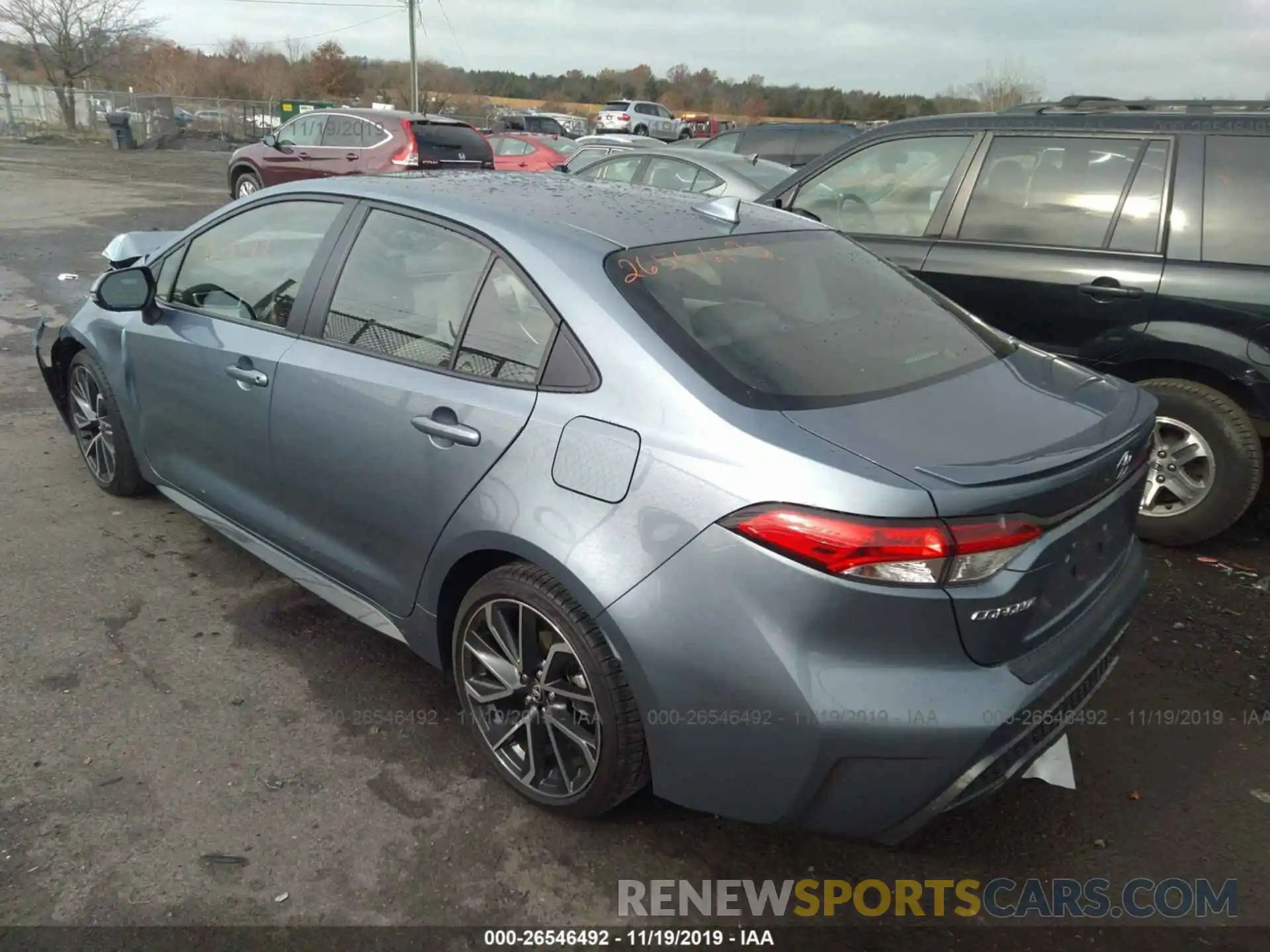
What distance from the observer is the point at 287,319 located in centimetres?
327

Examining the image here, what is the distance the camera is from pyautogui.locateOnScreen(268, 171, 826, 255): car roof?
2.70 m

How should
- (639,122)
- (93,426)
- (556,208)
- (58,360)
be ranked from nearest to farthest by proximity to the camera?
(556,208) < (93,426) < (58,360) < (639,122)

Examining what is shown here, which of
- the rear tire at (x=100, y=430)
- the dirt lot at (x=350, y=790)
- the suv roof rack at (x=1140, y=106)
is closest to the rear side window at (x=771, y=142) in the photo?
the suv roof rack at (x=1140, y=106)

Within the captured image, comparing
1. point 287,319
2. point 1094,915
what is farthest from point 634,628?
point 287,319

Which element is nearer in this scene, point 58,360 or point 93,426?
point 93,426

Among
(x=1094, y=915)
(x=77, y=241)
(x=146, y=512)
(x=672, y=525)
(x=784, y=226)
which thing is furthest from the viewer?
(x=77, y=241)

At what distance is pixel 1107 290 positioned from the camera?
167 inches

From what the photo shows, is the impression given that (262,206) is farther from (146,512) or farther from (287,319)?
(146,512)

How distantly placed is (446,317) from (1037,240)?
3.10m

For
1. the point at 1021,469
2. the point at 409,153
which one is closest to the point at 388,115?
the point at 409,153

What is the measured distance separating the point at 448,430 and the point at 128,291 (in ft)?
6.32

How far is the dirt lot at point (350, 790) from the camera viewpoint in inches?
93.2

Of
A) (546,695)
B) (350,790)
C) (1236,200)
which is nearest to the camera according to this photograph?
(546,695)

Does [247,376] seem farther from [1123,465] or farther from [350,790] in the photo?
[1123,465]
